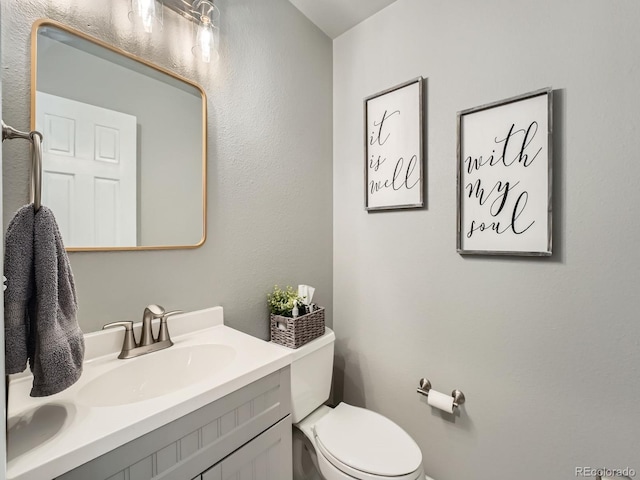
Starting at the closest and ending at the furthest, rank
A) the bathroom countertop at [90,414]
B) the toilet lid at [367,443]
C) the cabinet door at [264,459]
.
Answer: the bathroom countertop at [90,414], the cabinet door at [264,459], the toilet lid at [367,443]

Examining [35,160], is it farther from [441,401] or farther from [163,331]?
[441,401]

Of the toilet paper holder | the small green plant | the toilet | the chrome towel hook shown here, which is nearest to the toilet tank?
the toilet

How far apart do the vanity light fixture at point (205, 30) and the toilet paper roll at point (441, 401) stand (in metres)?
1.73

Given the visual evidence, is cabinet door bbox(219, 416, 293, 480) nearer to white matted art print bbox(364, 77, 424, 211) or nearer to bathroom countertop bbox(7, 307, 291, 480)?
bathroom countertop bbox(7, 307, 291, 480)

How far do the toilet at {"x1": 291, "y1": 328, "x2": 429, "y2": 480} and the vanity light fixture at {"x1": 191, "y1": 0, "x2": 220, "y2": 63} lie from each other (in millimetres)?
1246

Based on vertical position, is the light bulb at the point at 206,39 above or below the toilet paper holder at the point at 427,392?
above

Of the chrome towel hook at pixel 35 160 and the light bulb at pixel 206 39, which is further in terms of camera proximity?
the light bulb at pixel 206 39

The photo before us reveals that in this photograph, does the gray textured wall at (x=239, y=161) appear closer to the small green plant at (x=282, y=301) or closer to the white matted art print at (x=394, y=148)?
the small green plant at (x=282, y=301)

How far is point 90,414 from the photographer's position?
662 millimetres

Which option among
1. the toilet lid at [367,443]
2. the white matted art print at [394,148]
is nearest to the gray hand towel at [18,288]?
the toilet lid at [367,443]

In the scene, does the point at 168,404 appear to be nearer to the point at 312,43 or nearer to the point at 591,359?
the point at 591,359

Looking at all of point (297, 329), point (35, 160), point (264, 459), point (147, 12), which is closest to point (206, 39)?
point (147, 12)

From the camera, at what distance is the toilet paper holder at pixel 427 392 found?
52.9 inches

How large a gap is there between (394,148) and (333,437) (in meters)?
1.34
